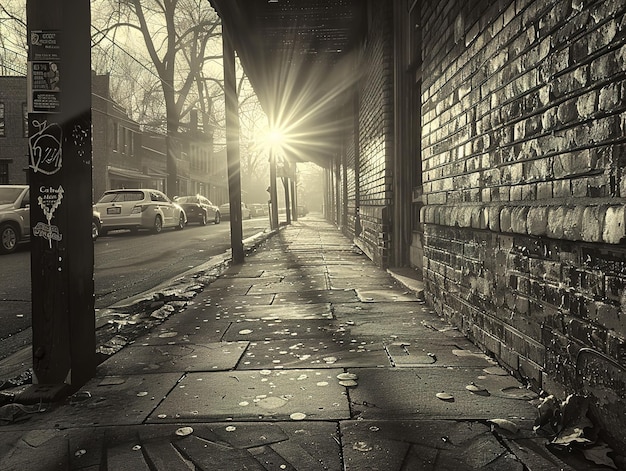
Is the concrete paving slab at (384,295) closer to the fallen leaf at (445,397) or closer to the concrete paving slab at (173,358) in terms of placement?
the concrete paving slab at (173,358)

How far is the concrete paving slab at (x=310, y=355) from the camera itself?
10.5 feet

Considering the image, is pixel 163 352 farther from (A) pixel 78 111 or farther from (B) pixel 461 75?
(B) pixel 461 75

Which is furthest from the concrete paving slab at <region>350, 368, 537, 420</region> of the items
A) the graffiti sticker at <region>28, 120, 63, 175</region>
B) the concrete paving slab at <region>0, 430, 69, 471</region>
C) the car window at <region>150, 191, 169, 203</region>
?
the car window at <region>150, 191, 169, 203</region>

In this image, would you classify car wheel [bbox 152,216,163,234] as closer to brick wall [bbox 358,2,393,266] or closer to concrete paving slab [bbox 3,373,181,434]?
brick wall [bbox 358,2,393,266]

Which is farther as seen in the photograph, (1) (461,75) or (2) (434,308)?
(2) (434,308)

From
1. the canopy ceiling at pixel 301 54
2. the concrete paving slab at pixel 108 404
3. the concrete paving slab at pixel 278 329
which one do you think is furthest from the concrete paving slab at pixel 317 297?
the canopy ceiling at pixel 301 54

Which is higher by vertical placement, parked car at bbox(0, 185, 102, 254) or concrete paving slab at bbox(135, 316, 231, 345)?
parked car at bbox(0, 185, 102, 254)

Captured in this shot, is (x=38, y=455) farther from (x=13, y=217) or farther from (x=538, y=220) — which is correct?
(x=13, y=217)

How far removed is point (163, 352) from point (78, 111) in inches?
65.3

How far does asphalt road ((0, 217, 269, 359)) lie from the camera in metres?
4.84

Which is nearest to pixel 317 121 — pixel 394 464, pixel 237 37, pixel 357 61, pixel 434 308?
pixel 357 61

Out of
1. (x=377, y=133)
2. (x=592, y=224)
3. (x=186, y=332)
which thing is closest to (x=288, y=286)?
(x=186, y=332)

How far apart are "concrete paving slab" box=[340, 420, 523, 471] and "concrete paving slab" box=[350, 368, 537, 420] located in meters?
0.10

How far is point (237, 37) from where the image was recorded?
29.6 ft
